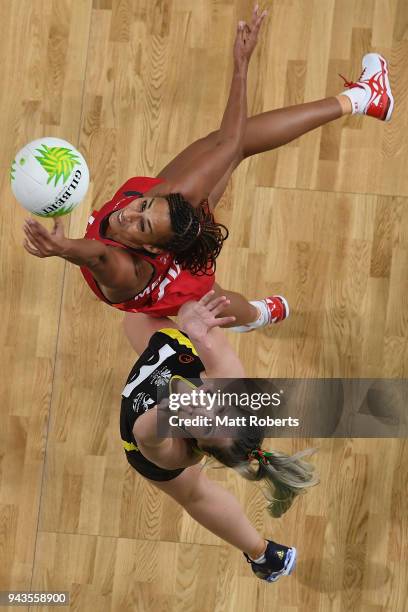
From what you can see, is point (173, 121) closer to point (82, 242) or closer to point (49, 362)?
point (49, 362)

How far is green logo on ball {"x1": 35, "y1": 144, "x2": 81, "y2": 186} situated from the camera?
2365 millimetres

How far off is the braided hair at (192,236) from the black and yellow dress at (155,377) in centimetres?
21

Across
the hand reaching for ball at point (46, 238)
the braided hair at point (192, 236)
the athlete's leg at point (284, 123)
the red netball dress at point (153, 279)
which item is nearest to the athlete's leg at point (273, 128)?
the athlete's leg at point (284, 123)

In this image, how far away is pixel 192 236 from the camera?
235cm

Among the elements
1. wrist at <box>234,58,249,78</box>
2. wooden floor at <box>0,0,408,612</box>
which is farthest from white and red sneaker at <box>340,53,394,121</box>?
wrist at <box>234,58,249,78</box>

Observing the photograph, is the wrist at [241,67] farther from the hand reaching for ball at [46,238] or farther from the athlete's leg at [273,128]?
the hand reaching for ball at [46,238]

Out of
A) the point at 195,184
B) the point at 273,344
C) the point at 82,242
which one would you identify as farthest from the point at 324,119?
the point at 82,242

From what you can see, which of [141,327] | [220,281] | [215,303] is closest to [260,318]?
[220,281]

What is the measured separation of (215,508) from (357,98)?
143 cm

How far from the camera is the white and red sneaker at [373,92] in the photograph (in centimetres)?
288

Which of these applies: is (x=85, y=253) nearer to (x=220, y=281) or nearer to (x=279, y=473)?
(x=279, y=473)

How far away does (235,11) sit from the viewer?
3273 millimetres

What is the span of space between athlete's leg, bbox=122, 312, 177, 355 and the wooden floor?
0.28m

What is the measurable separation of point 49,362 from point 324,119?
51.7 inches
